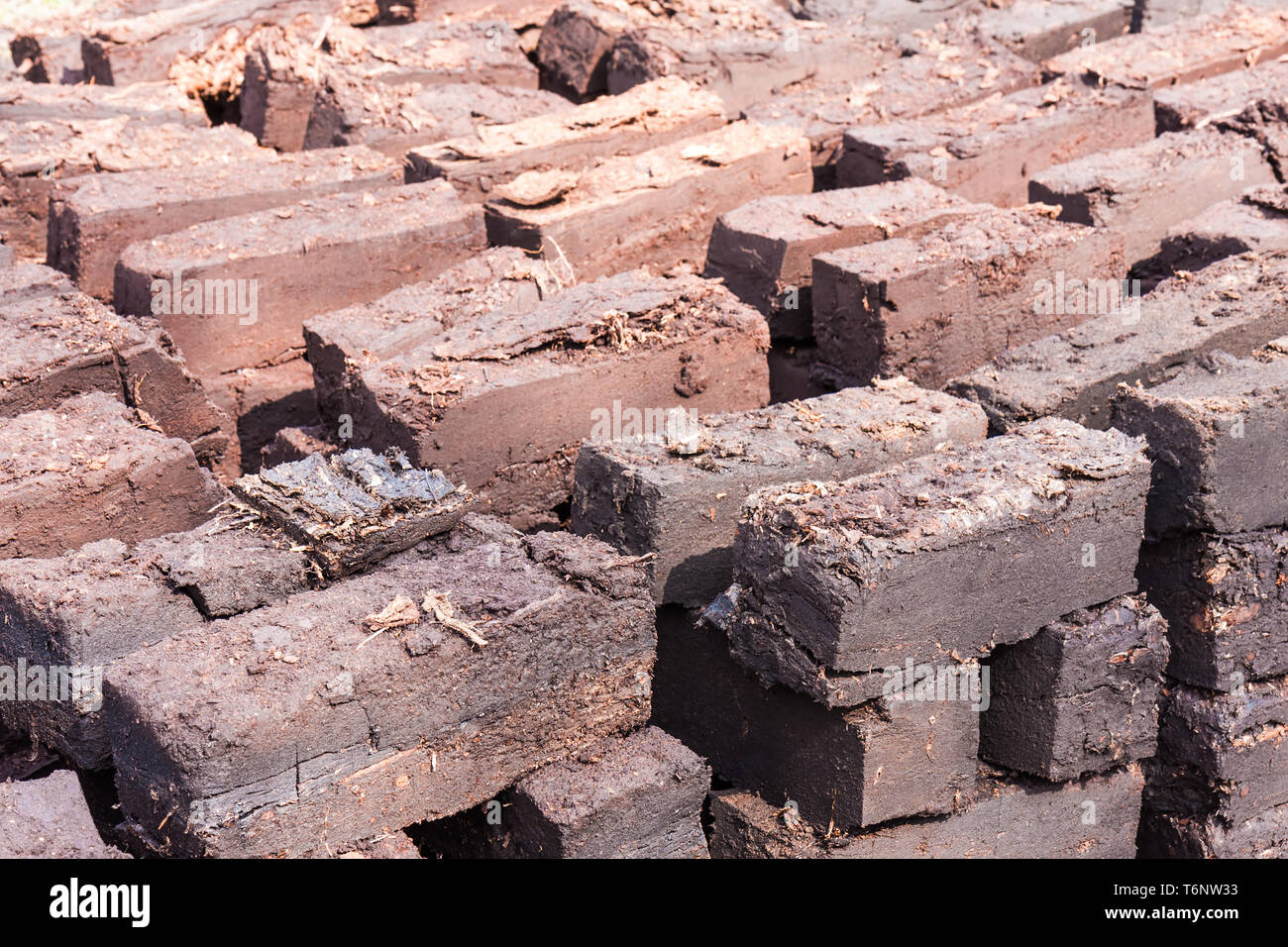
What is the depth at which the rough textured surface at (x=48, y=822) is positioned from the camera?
418cm

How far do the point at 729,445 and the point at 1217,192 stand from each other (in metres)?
3.80

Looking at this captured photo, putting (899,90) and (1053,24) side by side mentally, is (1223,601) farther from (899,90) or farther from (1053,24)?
(1053,24)

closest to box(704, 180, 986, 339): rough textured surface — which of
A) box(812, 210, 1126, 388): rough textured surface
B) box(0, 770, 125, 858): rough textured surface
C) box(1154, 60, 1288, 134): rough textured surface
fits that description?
box(812, 210, 1126, 388): rough textured surface

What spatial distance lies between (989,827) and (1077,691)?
0.58 meters

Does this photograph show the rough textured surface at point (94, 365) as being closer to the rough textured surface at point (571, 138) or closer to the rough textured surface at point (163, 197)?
the rough textured surface at point (163, 197)

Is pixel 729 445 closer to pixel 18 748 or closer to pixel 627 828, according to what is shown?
pixel 627 828

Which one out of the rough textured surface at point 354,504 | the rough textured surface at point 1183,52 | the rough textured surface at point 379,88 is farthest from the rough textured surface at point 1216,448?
the rough textured surface at point 379,88

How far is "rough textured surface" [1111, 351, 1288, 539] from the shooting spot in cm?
514

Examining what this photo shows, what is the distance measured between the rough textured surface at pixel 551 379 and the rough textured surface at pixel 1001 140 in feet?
6.44

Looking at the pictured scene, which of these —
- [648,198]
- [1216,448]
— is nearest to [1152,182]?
[648,198]

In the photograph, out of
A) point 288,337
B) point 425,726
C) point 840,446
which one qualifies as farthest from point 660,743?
point 288,337

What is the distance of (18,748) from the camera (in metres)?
5.04

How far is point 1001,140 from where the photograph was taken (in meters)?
7.82

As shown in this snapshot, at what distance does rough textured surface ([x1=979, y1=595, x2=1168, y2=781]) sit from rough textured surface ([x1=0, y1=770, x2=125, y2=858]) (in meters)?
2.89
